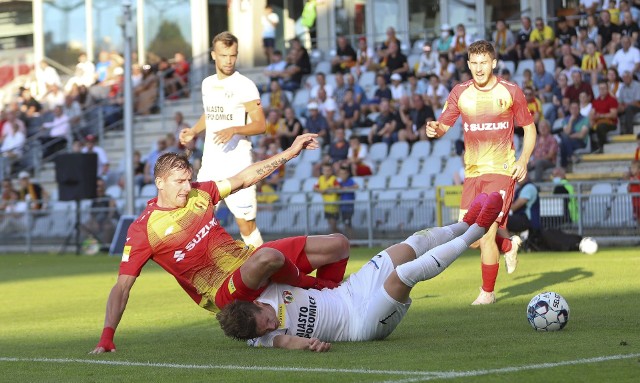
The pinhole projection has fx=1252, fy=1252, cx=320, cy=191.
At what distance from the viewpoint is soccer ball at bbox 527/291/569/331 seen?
9133 mm

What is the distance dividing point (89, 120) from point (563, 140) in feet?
49.7

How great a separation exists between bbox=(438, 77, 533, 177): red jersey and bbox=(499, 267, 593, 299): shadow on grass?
1427 millimetres

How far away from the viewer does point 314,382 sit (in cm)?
689

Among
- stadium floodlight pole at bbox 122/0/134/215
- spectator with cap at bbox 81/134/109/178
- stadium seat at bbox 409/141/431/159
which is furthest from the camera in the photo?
spectator with cap at bbox 81/134/109/178

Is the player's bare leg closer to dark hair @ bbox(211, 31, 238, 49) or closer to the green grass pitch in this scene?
the green grass pitch

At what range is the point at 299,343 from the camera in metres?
8.47

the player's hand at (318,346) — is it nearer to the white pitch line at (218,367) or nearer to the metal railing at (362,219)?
the white pitch line at (218,367)

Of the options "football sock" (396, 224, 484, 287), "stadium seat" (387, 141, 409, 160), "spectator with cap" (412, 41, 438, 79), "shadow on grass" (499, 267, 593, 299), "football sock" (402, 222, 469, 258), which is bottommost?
"shadow on grass" (499, 267, 593, 299)

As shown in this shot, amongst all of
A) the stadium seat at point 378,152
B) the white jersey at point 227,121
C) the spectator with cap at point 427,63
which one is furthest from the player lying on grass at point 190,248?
the spectator with cap at point 427,63

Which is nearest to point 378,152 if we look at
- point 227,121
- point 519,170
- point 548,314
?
point 227,121

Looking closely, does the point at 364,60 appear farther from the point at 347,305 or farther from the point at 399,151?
the point at 347,305

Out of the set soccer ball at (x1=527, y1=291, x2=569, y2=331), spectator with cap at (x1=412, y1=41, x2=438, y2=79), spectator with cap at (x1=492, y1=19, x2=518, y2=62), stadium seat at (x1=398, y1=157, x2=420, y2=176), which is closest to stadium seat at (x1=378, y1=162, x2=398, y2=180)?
stadium seat at (x1=398, y1=157, x2=420, y2=176)

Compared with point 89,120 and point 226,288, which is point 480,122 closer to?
point 226,288

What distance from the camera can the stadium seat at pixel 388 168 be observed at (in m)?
26.1
